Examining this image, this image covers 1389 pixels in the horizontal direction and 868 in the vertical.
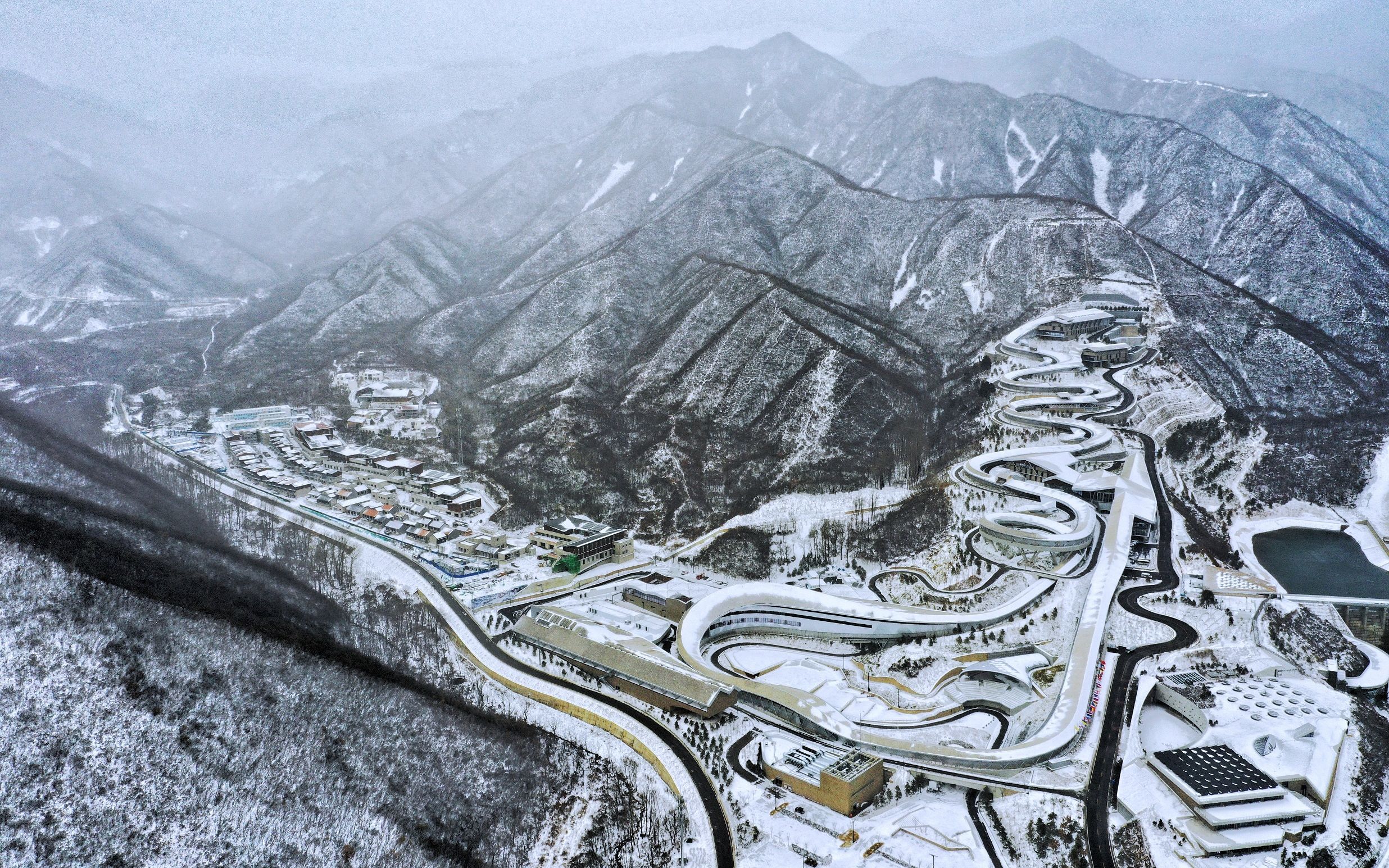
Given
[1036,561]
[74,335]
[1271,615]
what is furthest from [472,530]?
[74,335]

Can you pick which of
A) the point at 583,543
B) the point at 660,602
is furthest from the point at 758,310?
the point at 660,602

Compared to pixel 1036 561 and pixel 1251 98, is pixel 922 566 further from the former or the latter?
pixel 1251 98

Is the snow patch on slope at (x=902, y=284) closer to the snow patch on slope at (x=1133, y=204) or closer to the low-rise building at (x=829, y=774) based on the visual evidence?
the snow patch on slope at (x=1133, y=204)

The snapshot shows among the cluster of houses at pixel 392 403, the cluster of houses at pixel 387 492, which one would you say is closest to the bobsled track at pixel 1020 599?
the cluster of houses at pixel 387 492

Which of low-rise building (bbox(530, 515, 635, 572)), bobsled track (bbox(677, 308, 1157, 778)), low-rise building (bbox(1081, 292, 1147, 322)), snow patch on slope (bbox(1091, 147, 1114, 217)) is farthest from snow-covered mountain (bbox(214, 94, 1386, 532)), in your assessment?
bobsled track (bbox(677, 308, 1157, 778))

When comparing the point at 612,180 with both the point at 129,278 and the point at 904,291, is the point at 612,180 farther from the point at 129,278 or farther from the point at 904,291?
the point at 129,278

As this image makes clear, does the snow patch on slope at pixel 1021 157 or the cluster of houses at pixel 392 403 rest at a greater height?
the snow patch on slope at pixel 1021 157
